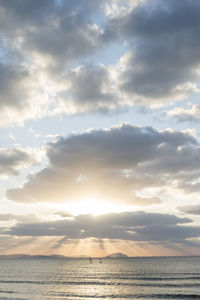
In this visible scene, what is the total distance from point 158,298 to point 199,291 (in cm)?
1535

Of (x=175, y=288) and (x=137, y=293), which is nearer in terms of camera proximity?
(x=137, y=293)

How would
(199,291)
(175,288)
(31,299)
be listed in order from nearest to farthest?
1. (31,299)
2. (199,291)
3. (175,288)

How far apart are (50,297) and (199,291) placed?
36.1 metres

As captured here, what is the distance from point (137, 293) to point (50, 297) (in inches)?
811

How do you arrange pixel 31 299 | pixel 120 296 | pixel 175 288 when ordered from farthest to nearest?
pixel 175 288 → pixel 120 296 → pixel 31 299

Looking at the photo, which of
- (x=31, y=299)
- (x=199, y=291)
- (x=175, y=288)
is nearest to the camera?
(x=31, y=299)

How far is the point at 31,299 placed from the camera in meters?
58.6

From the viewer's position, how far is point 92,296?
63.4 meters

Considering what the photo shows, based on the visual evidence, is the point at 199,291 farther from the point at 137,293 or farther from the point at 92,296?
the point at 92,296

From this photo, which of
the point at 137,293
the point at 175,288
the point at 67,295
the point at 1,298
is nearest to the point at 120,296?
the point at 137,293

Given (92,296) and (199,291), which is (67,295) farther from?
(199,291)

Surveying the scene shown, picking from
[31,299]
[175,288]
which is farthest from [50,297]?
[175,288]

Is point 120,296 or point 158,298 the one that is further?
point 120,296

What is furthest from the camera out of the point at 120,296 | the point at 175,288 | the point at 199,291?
the point at 175,288
